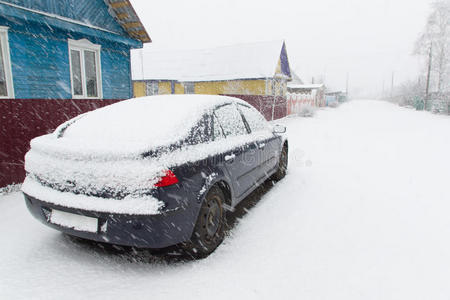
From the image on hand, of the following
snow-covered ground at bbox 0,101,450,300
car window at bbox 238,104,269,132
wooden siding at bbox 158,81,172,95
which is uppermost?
wooden siding at bbox 158,81,172,95

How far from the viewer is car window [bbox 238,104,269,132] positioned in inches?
158

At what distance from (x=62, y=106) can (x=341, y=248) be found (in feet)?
16.3

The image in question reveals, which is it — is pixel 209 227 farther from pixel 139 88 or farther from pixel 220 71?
pixel 139 88

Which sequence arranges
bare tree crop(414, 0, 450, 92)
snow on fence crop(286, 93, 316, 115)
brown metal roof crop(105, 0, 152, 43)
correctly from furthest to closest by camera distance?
bare tree crop(414, 0, 450, 92) → snow on fence crop(286, 93, 316, 115) → brown metal roof crop(105, 0, 152, 43)

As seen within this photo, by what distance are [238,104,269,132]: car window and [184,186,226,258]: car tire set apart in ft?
4.64

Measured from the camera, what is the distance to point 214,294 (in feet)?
7.32

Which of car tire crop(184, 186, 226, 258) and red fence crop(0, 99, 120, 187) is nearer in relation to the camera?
car tire crop(184, 186, 226, 258)

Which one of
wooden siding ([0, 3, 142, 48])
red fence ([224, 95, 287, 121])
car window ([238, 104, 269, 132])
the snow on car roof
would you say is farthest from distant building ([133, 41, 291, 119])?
the snow on car roof

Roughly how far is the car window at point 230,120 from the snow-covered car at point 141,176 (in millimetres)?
34

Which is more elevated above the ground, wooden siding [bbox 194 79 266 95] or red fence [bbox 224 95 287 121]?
wooden siding [bbox 194 79 266 95]

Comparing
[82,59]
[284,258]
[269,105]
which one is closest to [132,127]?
[284,258]

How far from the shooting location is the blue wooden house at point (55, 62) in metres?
4.44

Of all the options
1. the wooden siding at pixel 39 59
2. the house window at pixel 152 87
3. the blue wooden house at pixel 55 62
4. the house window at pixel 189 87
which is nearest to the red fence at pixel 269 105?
the blue wooden house at pixel 55 62

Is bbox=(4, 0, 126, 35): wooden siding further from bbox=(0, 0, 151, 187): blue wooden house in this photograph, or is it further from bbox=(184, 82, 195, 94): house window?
bbox=(184, 82, 195, 94): house window
